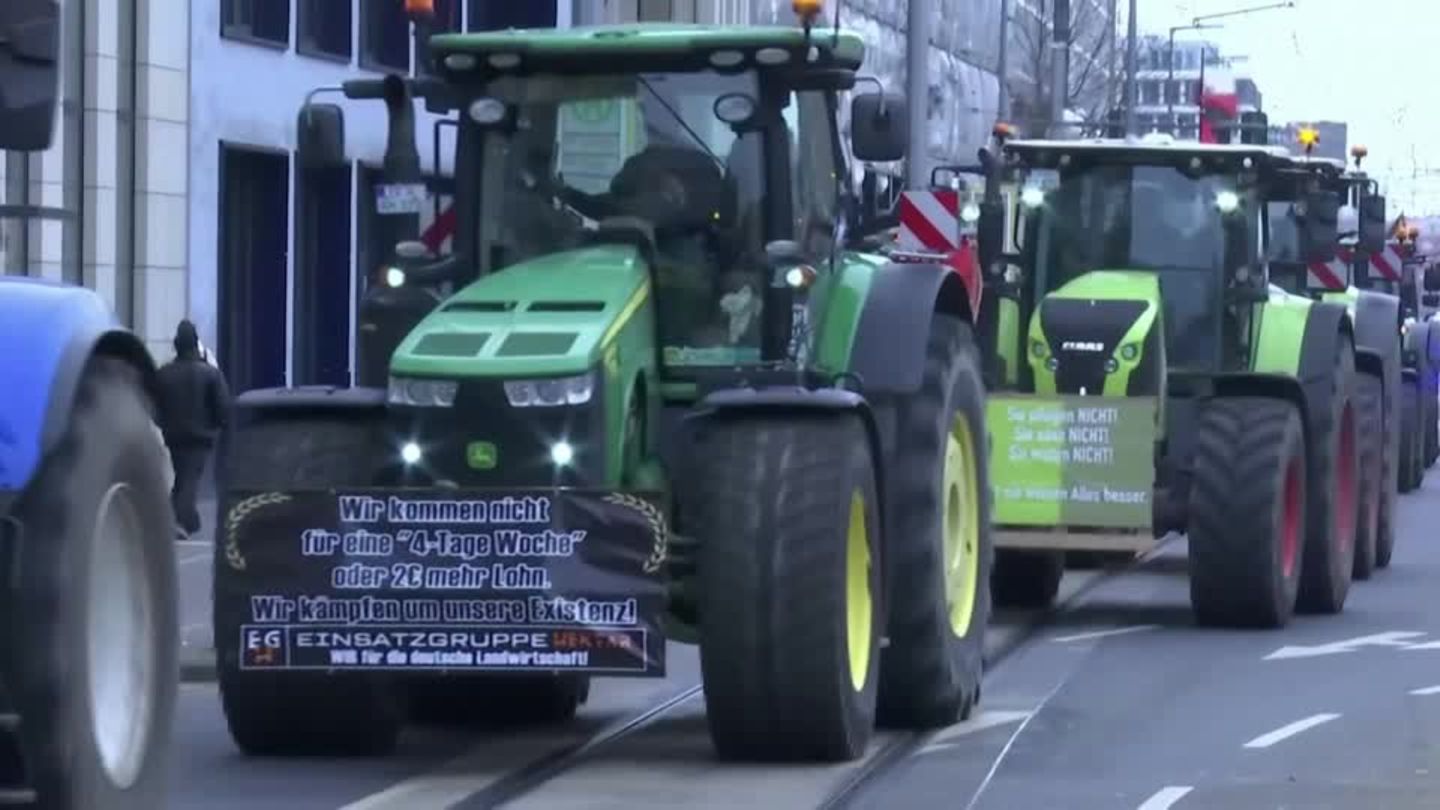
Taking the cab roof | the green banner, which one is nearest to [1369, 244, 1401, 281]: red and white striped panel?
the green banner

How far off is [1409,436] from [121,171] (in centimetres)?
1361

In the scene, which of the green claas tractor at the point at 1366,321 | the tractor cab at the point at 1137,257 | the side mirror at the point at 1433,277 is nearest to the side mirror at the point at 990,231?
the tractor cab at the point at 1137,257

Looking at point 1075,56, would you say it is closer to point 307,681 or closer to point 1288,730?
point 1288,730

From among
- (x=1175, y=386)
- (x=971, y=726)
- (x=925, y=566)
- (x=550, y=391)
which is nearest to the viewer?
(x=550, y=391)

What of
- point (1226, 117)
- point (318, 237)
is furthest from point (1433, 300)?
point (318, 237)

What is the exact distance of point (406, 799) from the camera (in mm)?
10977

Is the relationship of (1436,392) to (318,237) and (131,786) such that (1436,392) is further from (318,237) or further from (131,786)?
(131,786)

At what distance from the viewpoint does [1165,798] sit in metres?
11.2

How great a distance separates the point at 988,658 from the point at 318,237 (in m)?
16.4

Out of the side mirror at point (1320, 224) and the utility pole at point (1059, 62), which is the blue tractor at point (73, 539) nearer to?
the side mirror at point (1320, 224)

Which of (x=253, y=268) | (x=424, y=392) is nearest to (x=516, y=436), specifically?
(x=424, y=392)

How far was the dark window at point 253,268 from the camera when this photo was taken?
95.0ft

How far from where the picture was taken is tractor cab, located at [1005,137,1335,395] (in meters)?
18.7

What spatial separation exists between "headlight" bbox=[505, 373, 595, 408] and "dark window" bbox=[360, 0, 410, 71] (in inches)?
828
